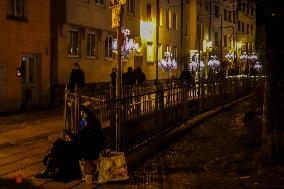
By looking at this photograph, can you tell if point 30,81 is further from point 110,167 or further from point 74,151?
point 110,167

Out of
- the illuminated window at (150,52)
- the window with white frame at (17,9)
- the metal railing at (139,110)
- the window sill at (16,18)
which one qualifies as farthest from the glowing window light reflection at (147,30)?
the metal railing at (139,110)

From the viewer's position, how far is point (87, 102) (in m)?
10.6

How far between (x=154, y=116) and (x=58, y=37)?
13.2 m

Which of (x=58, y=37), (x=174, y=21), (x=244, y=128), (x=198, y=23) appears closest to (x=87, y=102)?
(x=244, y=128)

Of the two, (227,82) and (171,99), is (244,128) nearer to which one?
(171,99)

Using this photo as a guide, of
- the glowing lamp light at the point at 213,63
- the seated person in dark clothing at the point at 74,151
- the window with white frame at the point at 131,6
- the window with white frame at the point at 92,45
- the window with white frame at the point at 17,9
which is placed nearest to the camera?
the seated person in dark clothing at the point at 74,151

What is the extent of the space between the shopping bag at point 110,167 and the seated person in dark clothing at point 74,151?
49 cm

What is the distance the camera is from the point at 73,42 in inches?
1083

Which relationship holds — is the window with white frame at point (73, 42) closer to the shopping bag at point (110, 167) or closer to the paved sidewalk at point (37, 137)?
the paved sidewalk at point (37, 137)

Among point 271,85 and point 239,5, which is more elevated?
point 239,5

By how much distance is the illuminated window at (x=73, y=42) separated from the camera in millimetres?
27025

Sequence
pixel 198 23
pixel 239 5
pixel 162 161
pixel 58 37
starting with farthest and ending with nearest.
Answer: pixel 198 23, pixel 58 37, pixel 239 5, pixel 162 161

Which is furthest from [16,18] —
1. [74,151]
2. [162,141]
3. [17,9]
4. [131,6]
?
[131,6]

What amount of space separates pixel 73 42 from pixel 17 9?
569 centimetres
